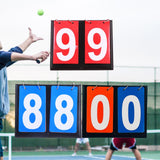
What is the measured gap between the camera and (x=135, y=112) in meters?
4.21

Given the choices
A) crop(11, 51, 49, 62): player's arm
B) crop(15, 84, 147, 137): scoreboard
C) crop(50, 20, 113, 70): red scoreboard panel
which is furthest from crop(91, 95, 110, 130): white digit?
crop(11, 51, 49, 62): player's arm

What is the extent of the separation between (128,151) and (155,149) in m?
1.38

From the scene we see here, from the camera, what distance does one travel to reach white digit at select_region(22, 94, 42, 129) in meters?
4.14

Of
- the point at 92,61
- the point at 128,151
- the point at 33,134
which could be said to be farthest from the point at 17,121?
the point at 128,151

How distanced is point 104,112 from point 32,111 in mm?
645

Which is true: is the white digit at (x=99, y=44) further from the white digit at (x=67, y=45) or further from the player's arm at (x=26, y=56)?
the player's arm at (x=26, y=56)

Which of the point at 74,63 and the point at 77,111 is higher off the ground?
the point at 74,63

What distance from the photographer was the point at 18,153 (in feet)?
55.9

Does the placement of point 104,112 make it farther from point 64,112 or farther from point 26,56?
point 26,56

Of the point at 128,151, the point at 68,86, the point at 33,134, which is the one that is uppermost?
the point at 68,86

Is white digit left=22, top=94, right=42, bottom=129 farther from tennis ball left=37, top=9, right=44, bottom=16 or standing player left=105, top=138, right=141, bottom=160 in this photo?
standing player left=105, top=138, right=141, bottom=160

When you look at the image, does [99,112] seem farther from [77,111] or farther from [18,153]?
[18,153]

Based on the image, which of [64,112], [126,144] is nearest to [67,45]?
[64,112]

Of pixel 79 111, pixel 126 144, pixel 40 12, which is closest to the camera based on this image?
pixel 79 111
